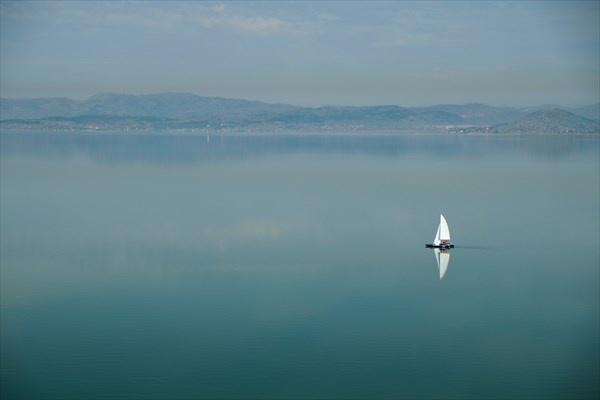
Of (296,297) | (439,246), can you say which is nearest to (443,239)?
(439,246)

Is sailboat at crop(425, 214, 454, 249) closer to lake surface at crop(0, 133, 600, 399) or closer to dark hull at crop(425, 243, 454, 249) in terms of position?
dark hull at crop(425, 243, 454, 249)

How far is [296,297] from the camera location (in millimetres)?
19875

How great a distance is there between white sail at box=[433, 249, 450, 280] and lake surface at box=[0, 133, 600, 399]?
0.29 m

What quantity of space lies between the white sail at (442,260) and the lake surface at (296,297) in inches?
11.6

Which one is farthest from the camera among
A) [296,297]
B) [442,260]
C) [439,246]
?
[439,246]

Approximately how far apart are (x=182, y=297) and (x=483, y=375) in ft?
29.4

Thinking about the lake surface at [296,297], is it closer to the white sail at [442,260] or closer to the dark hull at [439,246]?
the white sail at [442,260]

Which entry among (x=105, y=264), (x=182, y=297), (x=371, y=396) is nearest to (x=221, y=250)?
(x=105, y=264)

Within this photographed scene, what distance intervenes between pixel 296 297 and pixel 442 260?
746cm

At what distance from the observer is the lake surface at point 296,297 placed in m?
14.2

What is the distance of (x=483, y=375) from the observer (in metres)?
14.4

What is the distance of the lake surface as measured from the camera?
14195 mm

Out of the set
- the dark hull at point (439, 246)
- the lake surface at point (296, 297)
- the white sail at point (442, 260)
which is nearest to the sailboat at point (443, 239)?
the dark hull at point (439, 246)

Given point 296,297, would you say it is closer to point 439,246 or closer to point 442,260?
point 442,260
